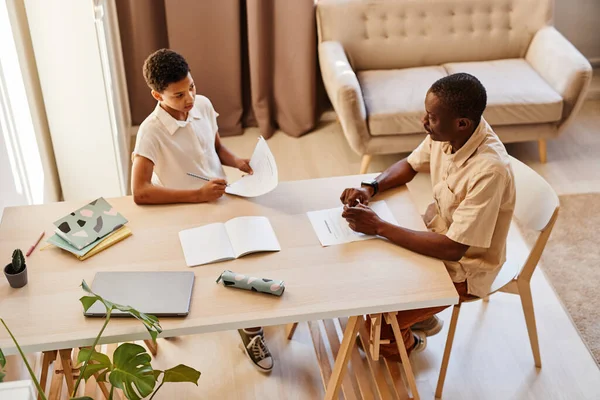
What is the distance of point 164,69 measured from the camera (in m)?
2.25

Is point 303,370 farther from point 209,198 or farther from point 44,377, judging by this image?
point 44,377

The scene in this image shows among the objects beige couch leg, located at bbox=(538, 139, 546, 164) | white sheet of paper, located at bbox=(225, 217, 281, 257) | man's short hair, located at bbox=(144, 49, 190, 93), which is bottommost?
beige couch leg, located at bbox=(538, 139, 546, 164)

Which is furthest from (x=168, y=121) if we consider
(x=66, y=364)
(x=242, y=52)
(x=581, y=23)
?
(x=581, y=23)

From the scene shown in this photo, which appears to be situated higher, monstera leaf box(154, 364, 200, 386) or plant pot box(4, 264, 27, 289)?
plant pot box(4, 264, 27, 289)

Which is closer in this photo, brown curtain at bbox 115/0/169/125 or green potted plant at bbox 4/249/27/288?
green potted plant at bbox 4/249/27/288

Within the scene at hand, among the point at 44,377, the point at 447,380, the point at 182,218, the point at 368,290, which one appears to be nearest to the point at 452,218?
the point at 368,290

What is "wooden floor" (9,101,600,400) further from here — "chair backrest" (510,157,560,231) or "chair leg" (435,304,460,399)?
"chair backrest" (510,157,560,231)

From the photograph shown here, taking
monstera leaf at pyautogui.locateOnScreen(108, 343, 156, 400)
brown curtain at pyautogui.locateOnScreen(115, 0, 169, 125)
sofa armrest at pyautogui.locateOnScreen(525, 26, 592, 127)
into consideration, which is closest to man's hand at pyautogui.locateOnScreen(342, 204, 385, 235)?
monstera leaf at pyautogui.locateOnScreen(108, 343, 156, 400)

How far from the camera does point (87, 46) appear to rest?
9.30 ft

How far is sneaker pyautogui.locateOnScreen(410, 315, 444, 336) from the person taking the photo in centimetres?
269

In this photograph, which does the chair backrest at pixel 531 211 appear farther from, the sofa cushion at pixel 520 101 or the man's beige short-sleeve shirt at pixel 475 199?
the sofa cushion at pixel 520 101

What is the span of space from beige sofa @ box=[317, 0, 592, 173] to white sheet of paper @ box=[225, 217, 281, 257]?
1.42 m

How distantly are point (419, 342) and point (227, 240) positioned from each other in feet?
3.05

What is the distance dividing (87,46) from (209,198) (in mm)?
995
